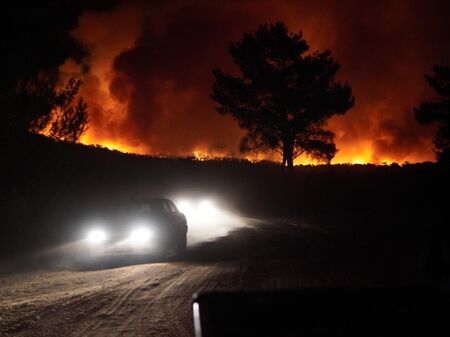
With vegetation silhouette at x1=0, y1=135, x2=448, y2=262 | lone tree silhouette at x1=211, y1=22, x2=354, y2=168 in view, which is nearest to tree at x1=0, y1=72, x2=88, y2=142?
vegetation silhouette at x1=0, y1=135, x2=448, y2=262

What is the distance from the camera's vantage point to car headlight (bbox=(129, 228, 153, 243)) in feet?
47.3

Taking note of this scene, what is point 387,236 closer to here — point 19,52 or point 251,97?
point 19,52

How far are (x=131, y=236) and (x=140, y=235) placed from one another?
0.78 feet

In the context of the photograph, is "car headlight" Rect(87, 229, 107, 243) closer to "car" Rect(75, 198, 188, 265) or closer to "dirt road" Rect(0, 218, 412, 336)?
"car" Rect(75, 198, 188, 265)

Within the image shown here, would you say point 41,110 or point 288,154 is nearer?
point 41,110

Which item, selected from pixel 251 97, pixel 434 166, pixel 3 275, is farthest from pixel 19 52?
pixel 434 166

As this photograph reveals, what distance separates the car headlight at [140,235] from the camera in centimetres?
1442

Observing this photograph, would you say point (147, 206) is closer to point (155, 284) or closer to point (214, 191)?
point (155, 284)

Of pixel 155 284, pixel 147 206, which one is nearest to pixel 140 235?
pixel 147 206

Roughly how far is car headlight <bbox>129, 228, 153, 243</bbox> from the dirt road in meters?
0.85

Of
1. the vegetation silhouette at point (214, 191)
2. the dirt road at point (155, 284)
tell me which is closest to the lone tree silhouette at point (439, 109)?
the vegetation silhouette at point (214, 191)

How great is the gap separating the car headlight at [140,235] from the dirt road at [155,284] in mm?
853

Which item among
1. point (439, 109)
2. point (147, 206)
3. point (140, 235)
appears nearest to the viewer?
point (140, 235)

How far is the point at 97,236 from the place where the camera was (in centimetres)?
1455
